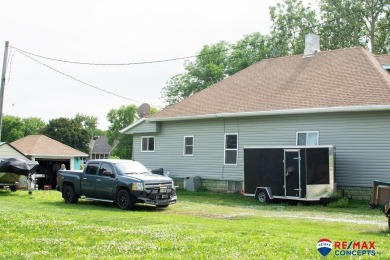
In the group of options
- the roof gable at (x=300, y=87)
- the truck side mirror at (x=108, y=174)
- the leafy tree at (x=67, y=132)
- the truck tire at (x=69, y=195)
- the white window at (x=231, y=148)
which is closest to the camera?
the truck side mirror at (x=108, y=174)

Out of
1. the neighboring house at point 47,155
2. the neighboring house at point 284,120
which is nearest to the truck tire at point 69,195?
the neighboring house at point 284,120

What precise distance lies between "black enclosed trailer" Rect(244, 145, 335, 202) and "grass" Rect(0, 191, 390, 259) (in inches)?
53.6

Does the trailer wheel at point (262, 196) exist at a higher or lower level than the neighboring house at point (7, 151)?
lower

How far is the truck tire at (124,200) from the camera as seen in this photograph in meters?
17.5

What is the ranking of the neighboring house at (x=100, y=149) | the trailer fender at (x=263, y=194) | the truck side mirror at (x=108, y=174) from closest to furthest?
the truck side mirror at (x=108, y=174) → the trailer fender at (x=263, y=194) → the neighboring house at (x=100, y=149)

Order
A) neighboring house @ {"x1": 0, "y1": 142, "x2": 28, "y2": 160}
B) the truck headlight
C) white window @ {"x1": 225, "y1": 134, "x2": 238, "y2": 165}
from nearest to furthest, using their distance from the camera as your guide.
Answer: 1. the truck headlight
2. white window @ {"x1": 225, "y1": 134, "x2": 238, "y2": 165}
3. neighboring house @ {"x1": 0, "y1": 142, "x2": 28, "y2": 160}

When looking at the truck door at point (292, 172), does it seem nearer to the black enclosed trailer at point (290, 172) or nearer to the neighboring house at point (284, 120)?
the black enclosed trailer at point (290, 172)

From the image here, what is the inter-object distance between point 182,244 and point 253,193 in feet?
39.8

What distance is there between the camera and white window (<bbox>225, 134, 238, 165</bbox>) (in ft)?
82.6

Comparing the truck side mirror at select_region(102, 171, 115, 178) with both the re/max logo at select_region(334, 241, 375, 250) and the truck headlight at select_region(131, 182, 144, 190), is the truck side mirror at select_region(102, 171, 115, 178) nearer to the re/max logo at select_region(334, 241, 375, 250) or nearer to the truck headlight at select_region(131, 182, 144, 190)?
the truck headlight at select_region(131, 182, 144, 190)

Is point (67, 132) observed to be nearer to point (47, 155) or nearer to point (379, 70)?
point (47, 155)

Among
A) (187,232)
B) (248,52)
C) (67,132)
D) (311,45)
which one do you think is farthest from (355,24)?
(67,132)

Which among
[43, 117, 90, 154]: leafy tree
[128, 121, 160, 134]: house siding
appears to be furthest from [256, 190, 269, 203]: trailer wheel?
[43, 117, 90, 154]: leafy tree

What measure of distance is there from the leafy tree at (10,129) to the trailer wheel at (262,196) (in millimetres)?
89920
